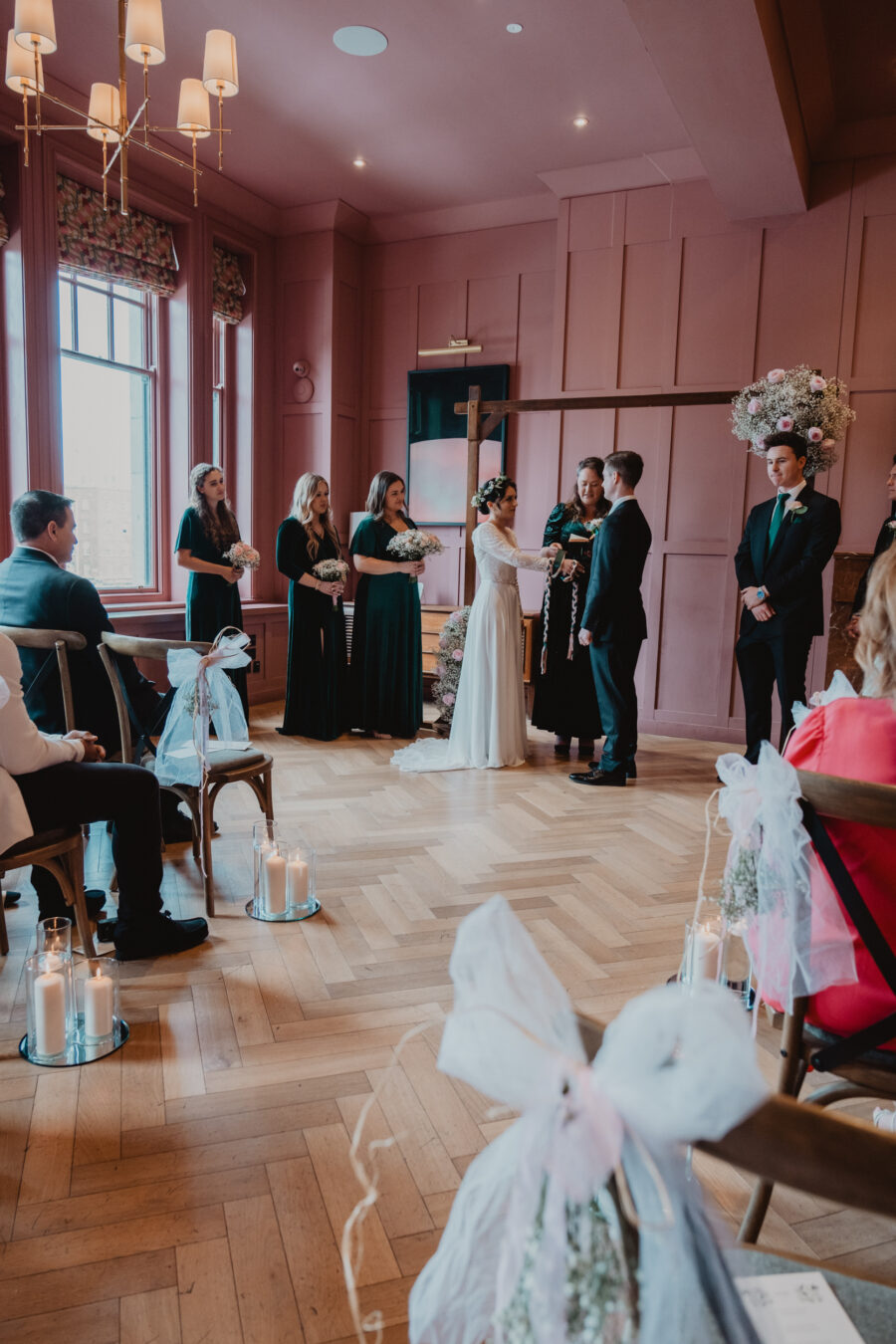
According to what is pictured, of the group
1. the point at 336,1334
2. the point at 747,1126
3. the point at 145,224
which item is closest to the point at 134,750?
the point at 336,1334

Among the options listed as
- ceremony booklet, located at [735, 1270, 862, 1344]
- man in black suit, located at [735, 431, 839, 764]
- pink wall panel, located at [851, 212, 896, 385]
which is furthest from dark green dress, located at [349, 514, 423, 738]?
ceremony booklet, located at [735, 1270, 862, 1344]

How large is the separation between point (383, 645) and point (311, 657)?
45 cm

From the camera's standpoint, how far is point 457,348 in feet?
21.6

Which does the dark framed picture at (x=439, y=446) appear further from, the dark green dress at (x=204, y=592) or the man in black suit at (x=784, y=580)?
the man in black suit at (x=784, y=580)

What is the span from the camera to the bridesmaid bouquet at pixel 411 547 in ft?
17.3

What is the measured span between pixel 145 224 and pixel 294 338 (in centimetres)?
144

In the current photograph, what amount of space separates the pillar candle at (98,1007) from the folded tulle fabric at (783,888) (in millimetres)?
1444

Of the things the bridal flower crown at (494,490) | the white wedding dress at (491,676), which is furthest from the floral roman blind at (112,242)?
the white wedding dress at (491,676)

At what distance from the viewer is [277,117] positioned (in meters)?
5.16

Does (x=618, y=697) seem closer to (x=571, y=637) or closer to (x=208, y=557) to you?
(x=571, y=637)

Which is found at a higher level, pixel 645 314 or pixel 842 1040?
pixel 645 314

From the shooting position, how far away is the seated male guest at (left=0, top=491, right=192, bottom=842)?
8.99 feet

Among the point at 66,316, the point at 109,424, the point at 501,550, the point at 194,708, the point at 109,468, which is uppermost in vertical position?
the point at 66,316

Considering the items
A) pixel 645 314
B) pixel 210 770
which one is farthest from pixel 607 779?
pixel 645 314
